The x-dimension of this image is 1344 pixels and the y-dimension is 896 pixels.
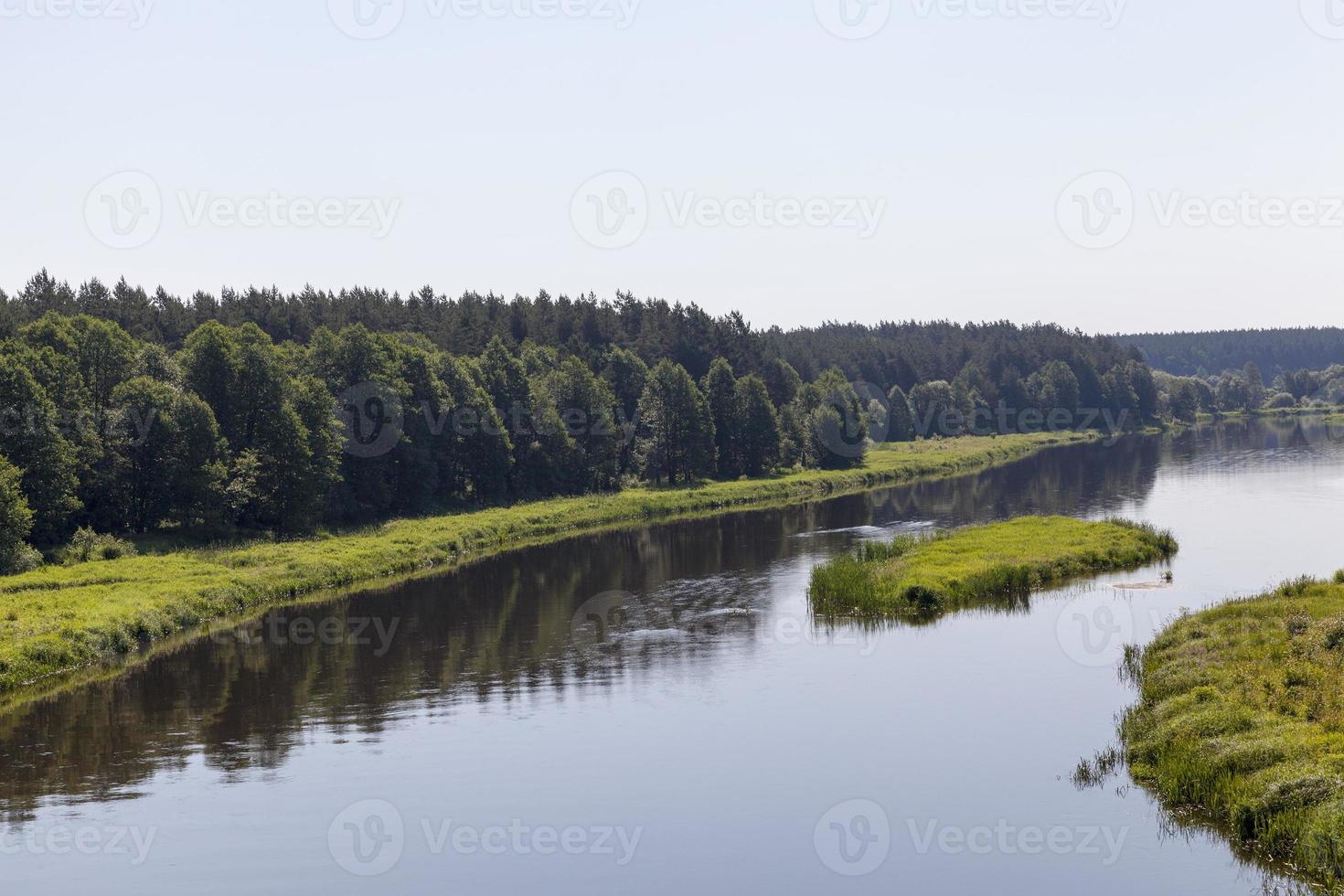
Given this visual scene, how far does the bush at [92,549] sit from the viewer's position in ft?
186

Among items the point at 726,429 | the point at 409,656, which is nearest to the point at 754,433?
the point at 726,429

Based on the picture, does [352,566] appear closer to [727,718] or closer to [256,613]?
[256,613]

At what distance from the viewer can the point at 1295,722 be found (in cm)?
2412

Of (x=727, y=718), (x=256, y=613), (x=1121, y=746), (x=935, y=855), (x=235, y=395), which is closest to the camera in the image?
(x=935, y=855)

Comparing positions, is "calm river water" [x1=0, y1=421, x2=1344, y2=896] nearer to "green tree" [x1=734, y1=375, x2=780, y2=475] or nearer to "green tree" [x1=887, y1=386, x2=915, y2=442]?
"green tree" [x1=734, y1=375, x2=780, y2=475]

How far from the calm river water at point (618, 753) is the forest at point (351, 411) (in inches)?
682

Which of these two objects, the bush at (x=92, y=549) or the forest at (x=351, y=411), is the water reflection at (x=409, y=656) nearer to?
the bush at (x=92, y=549)

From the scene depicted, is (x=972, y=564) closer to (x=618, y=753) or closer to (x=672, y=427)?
(x=618, y=753)

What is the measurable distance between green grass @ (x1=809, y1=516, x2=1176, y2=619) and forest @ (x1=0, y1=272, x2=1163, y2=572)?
36.7 meters

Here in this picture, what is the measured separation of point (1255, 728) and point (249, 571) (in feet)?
155

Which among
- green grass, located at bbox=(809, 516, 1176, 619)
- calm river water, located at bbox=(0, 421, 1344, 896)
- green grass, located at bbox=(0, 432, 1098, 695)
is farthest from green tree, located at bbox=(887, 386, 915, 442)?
calm river water, located at bbox=(0, 421, 1344, 896)

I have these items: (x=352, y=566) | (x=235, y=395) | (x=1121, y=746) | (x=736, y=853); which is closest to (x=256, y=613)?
(x=352, y=566)

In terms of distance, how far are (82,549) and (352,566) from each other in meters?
13.4

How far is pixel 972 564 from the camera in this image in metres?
50.4
